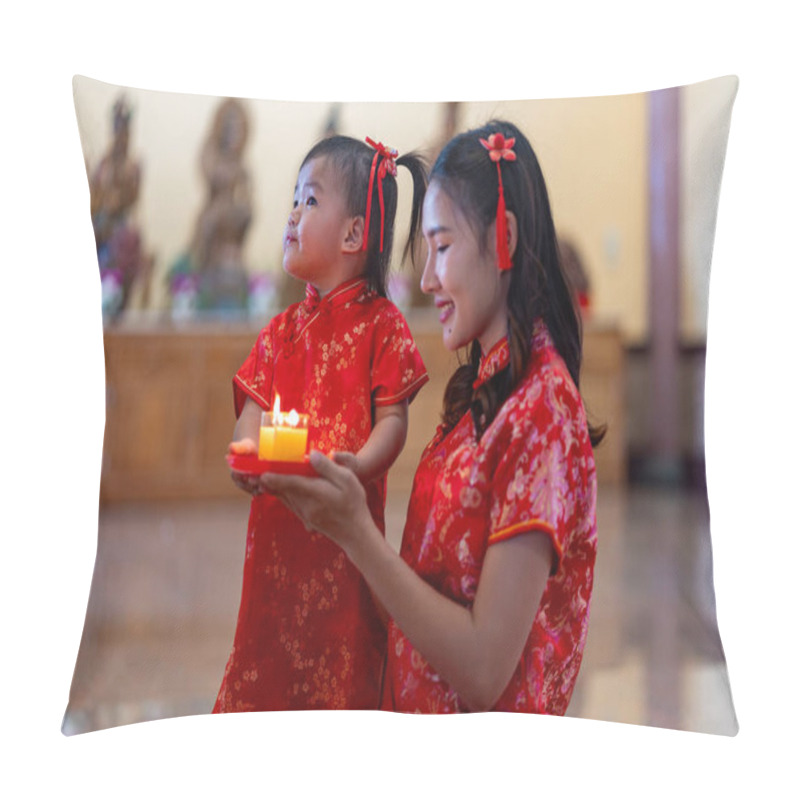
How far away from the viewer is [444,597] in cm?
178

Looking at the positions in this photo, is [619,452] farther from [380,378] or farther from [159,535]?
[159,535]

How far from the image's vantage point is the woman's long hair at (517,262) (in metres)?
1.83

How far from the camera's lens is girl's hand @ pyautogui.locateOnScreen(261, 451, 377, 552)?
5.87ft

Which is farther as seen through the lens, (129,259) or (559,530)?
(129,259)

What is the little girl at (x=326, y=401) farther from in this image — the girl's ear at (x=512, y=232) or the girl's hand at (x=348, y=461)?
the girl's ear at (x=512, y=232)

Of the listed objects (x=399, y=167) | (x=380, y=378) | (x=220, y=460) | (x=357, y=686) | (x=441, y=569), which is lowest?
(x=357, y=686)

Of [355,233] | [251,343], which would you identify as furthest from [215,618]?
[355,233]

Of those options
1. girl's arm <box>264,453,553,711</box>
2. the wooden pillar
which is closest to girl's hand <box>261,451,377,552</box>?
girl's arm <box>264,453,553,711</box>

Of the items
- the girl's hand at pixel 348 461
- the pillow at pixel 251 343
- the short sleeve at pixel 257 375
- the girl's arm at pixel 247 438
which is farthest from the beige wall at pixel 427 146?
the girl's hand at pixel 348 461

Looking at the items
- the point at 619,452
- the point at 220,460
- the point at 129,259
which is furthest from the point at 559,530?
the point at 129,259

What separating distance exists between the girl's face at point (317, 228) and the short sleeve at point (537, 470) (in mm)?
385

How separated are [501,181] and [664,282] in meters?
0.33

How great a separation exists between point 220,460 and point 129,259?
363 mm

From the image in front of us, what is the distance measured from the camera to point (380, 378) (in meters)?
1.87
